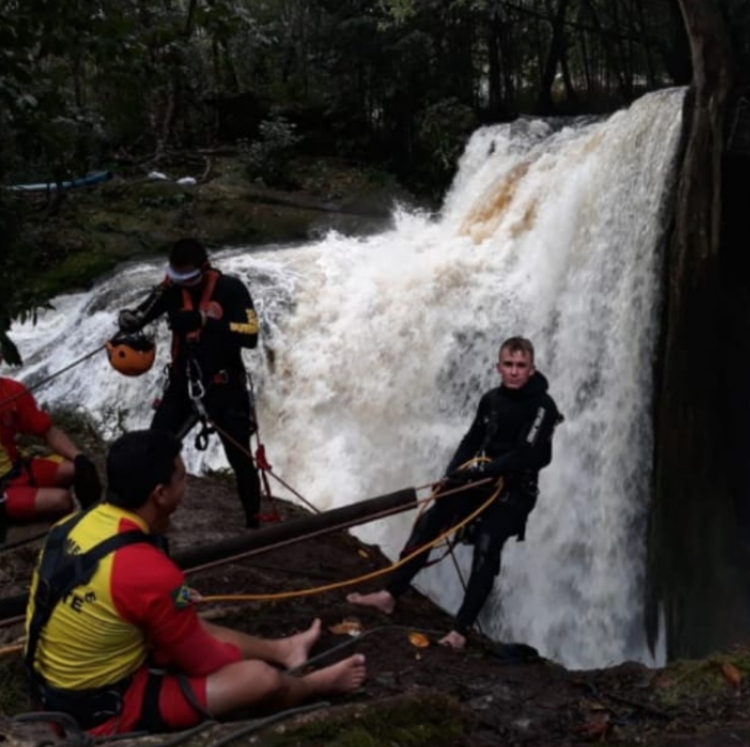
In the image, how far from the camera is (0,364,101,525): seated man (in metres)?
4.67

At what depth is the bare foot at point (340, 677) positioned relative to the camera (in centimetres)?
347

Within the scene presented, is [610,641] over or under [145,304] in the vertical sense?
under

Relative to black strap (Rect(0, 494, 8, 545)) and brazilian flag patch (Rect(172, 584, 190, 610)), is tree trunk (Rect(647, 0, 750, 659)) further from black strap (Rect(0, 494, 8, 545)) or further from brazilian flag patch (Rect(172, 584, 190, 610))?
brazilian flag patch (Rect(172, 584, 190, 610))

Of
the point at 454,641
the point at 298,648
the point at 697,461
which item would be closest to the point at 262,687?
the point at 298,648

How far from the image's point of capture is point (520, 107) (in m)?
19.1

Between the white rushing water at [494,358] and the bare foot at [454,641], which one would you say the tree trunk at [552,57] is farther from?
the bare foot at [454,641]

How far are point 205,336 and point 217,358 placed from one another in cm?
16

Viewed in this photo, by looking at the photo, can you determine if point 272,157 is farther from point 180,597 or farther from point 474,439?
point 180,597

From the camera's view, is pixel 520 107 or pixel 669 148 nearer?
pixel 669 148

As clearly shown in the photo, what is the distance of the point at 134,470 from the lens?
289 centimetres

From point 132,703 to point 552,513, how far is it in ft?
21.6

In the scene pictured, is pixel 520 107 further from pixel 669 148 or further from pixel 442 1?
pixel 669 148

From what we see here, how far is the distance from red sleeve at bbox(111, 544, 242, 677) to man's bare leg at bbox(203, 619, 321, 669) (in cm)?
55

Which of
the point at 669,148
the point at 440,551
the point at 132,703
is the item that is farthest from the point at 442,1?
the point at 132,703
